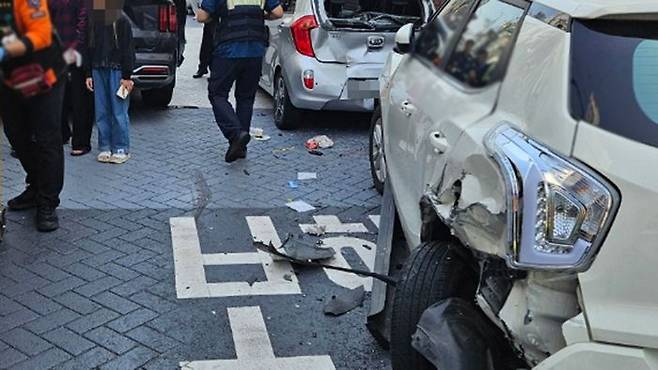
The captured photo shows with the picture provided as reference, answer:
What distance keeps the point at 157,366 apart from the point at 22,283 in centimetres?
123

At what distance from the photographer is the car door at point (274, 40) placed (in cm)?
834

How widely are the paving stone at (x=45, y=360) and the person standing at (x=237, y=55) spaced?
11.3ft

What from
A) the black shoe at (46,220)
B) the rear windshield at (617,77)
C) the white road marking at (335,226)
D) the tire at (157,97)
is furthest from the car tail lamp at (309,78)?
the rear windshield at (617,77)

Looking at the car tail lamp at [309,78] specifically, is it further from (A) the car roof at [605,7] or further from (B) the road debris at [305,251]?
(A) the car roof at [605,7]

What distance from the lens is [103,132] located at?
22.0 feet

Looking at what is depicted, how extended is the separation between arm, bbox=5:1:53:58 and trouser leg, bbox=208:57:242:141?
5491mm

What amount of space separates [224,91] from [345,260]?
2.57 metres

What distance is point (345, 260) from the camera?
16.6ft

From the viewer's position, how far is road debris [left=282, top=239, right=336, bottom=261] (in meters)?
4.91

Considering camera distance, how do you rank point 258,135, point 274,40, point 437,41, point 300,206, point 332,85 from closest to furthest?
point 437,41, point 300,206, point 332,85, point 258,135, point 274,40

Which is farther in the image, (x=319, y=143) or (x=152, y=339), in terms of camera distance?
(x=319, y=143)

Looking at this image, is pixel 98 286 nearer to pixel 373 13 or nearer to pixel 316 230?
pixel 316 230

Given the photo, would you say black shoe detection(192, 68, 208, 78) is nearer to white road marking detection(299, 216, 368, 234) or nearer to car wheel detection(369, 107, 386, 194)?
car wheel detection(369, 107, 386, 194)

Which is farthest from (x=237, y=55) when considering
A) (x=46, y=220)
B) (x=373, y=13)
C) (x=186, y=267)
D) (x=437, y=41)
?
(x=437, y=41)
